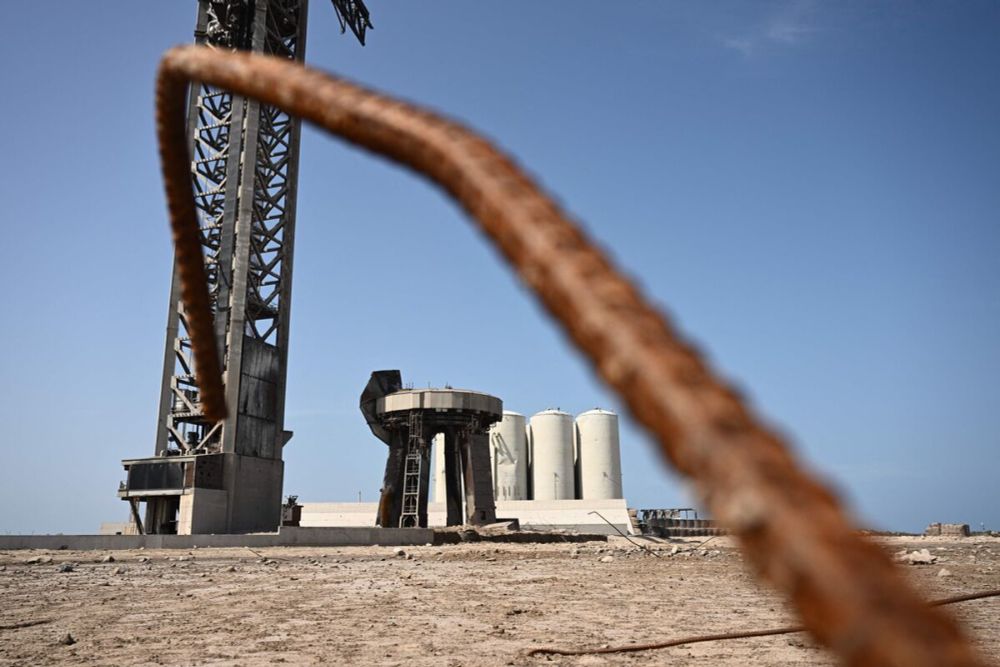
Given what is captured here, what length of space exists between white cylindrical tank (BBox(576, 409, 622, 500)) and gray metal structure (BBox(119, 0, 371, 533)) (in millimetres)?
22776

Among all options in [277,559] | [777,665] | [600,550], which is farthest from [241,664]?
[600,550]

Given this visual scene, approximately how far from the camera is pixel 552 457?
44.3m

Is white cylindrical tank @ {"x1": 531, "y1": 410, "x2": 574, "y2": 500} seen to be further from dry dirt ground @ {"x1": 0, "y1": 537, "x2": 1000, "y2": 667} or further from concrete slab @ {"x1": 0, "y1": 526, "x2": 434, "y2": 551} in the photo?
dry dirt ground @ {"x1": 0, "y1": 537, "x2": 1000, "y2": 667}

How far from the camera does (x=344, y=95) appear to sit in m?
1.12

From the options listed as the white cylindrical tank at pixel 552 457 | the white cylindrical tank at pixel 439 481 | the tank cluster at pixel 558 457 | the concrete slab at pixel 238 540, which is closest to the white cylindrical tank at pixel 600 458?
the tank cluster at pixel 558 457

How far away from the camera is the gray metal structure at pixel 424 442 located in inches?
1090

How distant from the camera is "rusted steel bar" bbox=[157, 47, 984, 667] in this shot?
20.0 inches

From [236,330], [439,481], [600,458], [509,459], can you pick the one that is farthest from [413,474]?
[600,458]

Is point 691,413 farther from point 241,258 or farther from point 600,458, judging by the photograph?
point 600,458

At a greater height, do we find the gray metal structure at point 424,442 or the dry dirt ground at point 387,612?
the gray metal structure at point 424,442

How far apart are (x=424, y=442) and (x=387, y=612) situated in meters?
20.5

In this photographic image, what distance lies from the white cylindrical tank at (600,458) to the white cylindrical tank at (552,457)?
947mm

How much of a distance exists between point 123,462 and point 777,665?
25.1 m

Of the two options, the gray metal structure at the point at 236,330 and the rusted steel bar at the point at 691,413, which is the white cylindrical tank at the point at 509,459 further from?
the rusted steel bar at the point at 691,413
